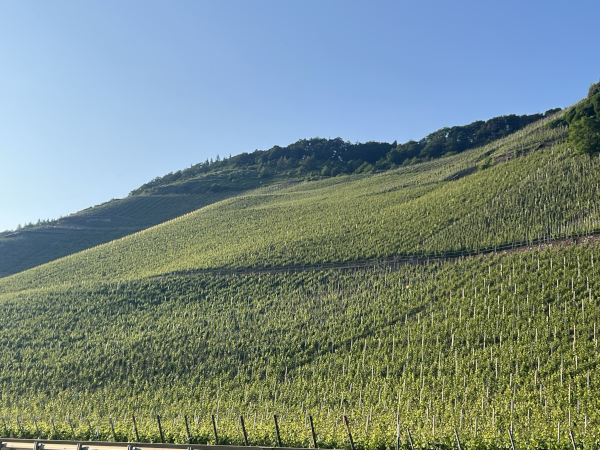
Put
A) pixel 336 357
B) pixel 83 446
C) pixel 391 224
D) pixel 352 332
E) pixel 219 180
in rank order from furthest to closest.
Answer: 1. pixel 219 180
2. pixel 391 224
3. pixel 352 332
4. pixel 336 357
5. pixel 83 446

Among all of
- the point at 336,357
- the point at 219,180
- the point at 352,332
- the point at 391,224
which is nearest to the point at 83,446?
the point at 336,357

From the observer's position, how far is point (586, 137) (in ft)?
136

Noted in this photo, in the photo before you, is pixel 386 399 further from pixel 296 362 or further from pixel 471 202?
pixel 471 202

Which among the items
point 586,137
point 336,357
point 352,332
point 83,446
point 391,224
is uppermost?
point 586,137

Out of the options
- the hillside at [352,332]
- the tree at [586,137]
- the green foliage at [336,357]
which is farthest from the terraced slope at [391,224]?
the green foliage at [336,357]

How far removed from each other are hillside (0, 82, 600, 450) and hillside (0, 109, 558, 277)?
3688cm

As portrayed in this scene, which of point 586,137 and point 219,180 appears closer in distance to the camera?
point 586,137

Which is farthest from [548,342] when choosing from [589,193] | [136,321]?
[136,321]

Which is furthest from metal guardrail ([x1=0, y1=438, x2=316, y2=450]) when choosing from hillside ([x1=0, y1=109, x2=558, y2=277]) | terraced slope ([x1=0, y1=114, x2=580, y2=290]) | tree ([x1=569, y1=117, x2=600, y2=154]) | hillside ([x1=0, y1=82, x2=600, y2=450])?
hillside ([x1=0, y1=109, x2=558, y2=277])

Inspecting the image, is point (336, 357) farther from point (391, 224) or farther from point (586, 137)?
point (586, 137)

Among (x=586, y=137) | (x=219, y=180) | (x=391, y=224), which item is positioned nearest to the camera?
(x=391, y=224)

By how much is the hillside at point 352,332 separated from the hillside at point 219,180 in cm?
3688

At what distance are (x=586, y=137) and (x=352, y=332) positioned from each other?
31.5 meters

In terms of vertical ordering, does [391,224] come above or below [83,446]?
above
